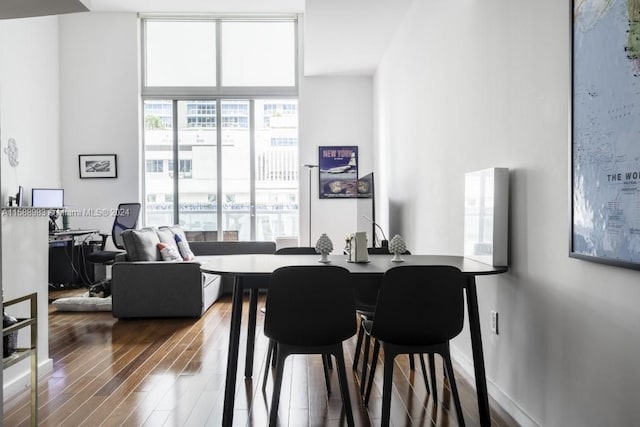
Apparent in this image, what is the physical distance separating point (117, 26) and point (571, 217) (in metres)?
7.49

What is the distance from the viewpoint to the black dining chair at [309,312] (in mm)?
2037

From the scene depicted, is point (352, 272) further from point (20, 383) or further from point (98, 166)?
point (98, 166)

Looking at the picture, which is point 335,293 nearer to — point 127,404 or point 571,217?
point 571,217

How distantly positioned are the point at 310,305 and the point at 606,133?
1285mm

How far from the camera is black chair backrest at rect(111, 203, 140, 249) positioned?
6848 millimetres

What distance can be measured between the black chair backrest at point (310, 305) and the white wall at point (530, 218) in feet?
2.89

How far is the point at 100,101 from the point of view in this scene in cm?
740

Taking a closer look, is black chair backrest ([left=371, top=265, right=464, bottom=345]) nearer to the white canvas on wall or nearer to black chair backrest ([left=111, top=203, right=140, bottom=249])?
the white canvas on wall

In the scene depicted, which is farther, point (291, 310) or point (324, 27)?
point (324, 27)

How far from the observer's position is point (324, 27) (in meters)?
4.89

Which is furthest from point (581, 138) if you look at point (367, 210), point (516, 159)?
point (367, 210)

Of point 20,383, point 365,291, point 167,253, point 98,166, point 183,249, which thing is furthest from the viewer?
point 98,166

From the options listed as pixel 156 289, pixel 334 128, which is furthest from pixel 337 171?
pixel 156 289

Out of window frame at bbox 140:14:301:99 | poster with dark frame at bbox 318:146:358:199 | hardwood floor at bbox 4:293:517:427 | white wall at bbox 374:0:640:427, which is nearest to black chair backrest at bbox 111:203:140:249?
Result: window frame at bbox 140:14:301:99
